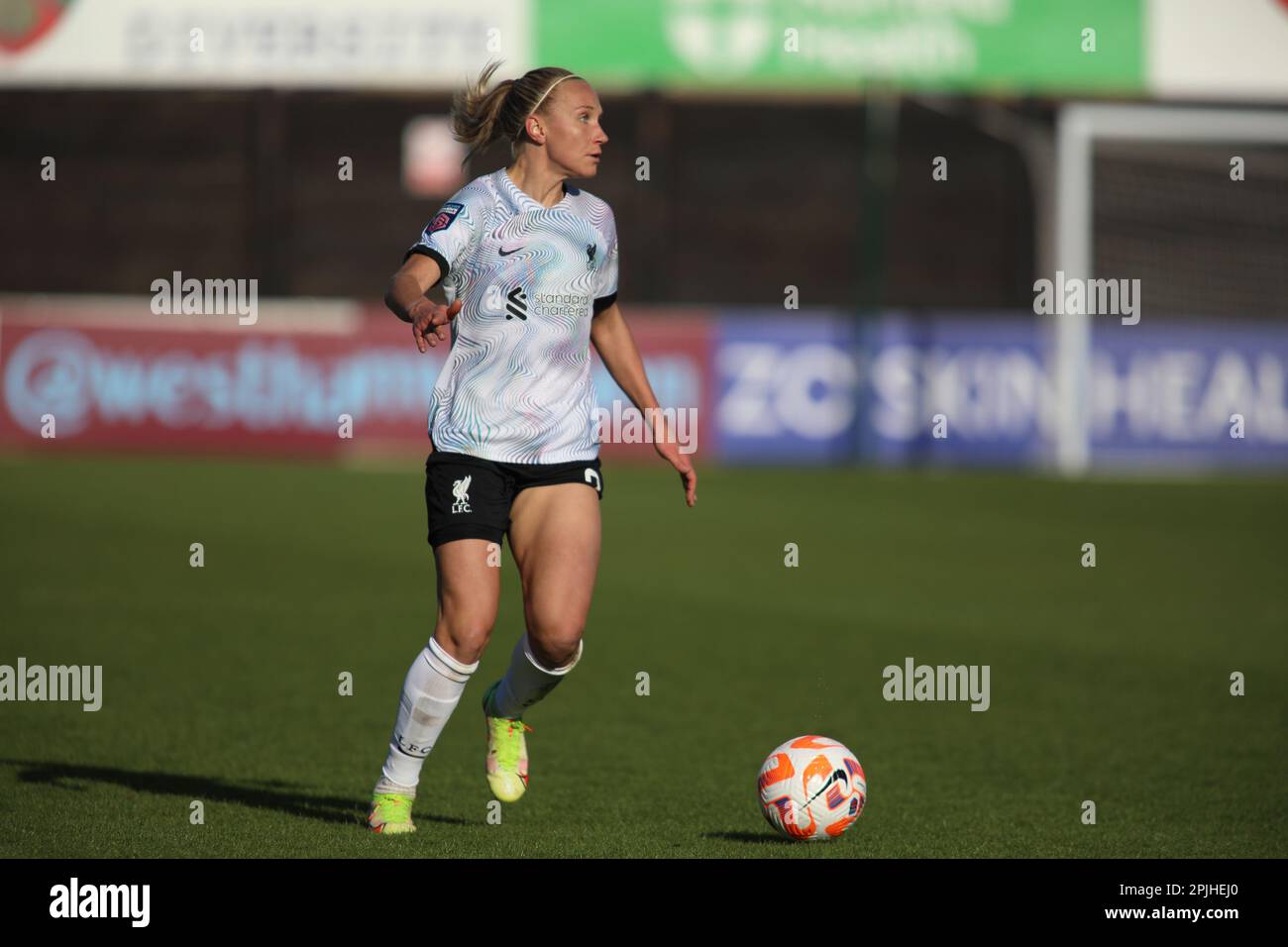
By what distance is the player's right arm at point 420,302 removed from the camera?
16.0ft

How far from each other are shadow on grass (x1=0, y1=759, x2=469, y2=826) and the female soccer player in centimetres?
27

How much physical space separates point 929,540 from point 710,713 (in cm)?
746

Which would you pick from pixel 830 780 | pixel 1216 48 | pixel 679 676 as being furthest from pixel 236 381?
pixel 830 780

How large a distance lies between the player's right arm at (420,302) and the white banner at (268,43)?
811 inches

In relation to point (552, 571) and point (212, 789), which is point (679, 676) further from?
point (552, 571)

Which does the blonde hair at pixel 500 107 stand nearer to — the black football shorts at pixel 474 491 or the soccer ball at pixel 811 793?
the black football shorts at pixel 474 491

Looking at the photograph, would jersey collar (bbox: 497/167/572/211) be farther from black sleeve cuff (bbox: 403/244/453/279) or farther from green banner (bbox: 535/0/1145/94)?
green banner (bbox: 535/0/1145/94)

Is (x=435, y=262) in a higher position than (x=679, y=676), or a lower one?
higher

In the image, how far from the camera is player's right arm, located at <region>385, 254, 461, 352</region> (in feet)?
16.0

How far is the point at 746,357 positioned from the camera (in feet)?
72.4

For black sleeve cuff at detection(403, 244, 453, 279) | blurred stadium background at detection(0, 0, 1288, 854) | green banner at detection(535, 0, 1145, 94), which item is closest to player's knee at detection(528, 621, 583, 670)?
blurred stadium background at detection(0, 0, 1288, 854)

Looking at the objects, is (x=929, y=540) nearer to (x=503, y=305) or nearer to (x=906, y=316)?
(x=906, y=316)

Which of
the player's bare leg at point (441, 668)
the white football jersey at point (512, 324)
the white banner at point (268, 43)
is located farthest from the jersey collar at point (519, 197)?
the white banner at point (268, 43)

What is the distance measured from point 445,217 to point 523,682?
4.53 feet
